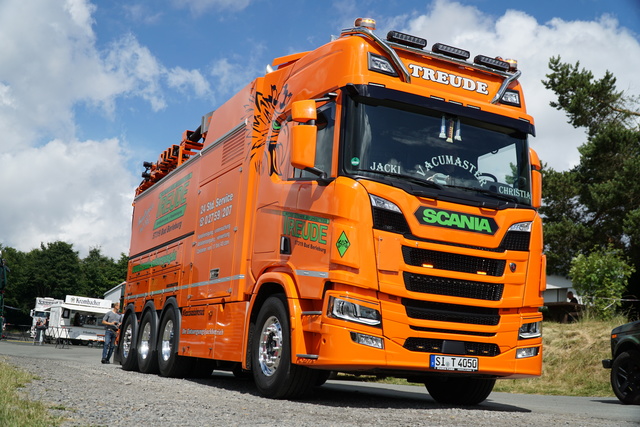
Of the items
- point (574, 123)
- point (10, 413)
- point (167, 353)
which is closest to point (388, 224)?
point (10, 413)

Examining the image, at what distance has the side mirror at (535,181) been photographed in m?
8.23

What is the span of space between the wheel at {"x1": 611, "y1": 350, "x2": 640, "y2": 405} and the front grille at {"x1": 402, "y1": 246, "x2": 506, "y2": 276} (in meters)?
4.14

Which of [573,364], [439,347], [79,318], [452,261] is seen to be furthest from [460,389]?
[79,318]

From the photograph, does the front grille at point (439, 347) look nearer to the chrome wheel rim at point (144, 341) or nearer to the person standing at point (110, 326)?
the chrome wheel rim at point (144, 341)

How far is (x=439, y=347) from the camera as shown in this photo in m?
7.44

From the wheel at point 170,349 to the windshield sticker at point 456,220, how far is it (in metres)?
5.69

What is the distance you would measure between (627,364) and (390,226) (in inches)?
218

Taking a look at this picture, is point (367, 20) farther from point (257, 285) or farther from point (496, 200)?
point (257, 285)

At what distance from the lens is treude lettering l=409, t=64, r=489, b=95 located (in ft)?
26.7

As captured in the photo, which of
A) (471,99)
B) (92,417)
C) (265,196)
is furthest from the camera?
(265,196)

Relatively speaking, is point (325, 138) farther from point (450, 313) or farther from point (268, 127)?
point (450, 313)

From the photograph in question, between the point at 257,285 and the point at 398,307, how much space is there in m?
2.06

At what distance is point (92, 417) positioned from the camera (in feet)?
17.8

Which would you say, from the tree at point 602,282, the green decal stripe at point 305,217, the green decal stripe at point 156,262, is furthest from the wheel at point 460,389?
the tree at point 602,282
